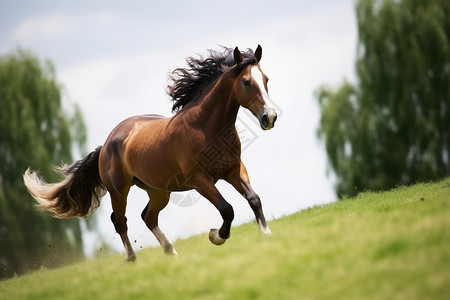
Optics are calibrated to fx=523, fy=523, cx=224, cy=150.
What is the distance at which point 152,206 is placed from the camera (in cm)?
861

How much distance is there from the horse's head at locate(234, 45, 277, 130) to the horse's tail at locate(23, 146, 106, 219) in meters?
3.86

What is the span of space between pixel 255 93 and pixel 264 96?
5.7 inches

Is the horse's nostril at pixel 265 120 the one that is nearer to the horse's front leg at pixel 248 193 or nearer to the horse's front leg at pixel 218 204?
the horse's front leg at pixel 248 193

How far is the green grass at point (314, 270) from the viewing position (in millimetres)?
3838

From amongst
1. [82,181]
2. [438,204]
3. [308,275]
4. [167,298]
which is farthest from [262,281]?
[82,181]

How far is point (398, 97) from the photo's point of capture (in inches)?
634

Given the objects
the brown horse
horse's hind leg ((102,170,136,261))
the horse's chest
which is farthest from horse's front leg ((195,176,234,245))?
horse's hind leg ((102,170,136,261))

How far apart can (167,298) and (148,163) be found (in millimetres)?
3689

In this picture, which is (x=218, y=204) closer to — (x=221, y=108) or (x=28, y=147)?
(x=221, y=108)

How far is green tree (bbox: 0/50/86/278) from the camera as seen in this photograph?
15445 millimetres

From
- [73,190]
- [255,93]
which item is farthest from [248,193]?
[73,190]

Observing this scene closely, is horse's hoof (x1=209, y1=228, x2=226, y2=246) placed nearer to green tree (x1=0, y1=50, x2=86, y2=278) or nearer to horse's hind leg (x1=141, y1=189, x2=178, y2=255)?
horse's hind leg (x1=141, y1=189, x2=178, y2=255)

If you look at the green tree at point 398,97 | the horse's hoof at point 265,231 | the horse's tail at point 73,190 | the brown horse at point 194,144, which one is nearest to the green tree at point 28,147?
the horse's tail at point 73,190

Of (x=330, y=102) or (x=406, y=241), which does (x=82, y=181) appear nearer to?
(x=406, y=241)
